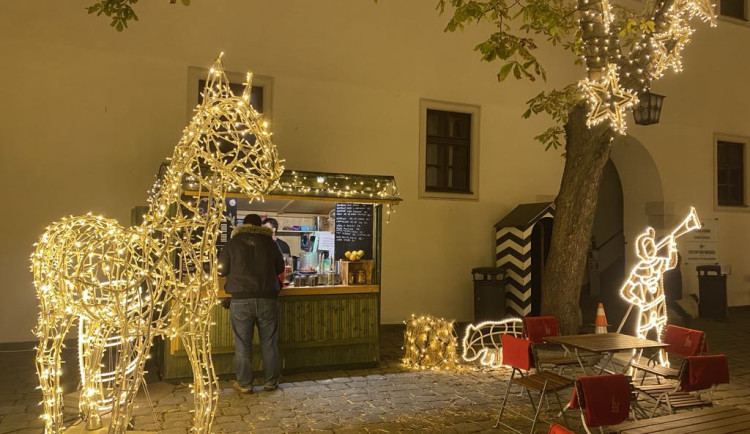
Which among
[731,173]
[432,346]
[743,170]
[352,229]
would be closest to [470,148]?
[352,229]

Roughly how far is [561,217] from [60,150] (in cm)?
741

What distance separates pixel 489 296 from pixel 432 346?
3.19 meters

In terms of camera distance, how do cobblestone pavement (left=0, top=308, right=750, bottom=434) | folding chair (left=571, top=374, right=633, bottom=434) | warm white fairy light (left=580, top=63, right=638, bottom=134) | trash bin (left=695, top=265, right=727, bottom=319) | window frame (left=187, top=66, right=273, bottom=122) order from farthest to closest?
trash bin (left=695, top=265, right=727, bottom=319) → window frame (left=187, top=66, right=273, bottom=122) → warm white fairy light (left=580, top=63, right=638, bottom=134) → cobblestone pavement (left=0, top=308, right=750, bottom=434) → folding chair (left=571, top=374, right=633, bottom=434)

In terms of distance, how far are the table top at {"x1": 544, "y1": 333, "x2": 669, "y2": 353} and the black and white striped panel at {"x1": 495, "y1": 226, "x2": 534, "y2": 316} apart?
14.6ft

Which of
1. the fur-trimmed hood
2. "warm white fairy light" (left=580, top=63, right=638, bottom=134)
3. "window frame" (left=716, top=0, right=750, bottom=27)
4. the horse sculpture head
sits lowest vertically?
the fur-trimmed hood

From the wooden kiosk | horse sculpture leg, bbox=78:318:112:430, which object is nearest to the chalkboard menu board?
the wooden kiosk

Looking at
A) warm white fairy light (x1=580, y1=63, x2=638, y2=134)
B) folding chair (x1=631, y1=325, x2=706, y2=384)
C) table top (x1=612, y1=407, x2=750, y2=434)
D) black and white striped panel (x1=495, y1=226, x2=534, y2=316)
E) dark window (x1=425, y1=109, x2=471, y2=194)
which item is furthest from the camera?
dark window (x1=425, y1=109, x2=471, y2=194)

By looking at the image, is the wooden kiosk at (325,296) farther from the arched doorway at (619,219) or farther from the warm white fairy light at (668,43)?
the arched doorway at (619,219)

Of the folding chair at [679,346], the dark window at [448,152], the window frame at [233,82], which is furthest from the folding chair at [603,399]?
the dark window at [448,152]

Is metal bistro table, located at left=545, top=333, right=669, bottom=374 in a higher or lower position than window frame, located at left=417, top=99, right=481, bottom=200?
lower

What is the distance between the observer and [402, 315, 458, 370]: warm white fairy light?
7.70m

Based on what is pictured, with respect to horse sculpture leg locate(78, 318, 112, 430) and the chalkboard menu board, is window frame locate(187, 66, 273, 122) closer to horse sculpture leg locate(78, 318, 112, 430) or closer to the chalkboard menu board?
the chalkboard menu board

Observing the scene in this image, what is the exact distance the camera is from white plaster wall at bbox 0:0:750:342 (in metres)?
8.30

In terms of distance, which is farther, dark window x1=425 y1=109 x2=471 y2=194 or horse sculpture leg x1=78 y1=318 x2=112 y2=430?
dark window x1=425 y1=109 x2=471 y2=194
